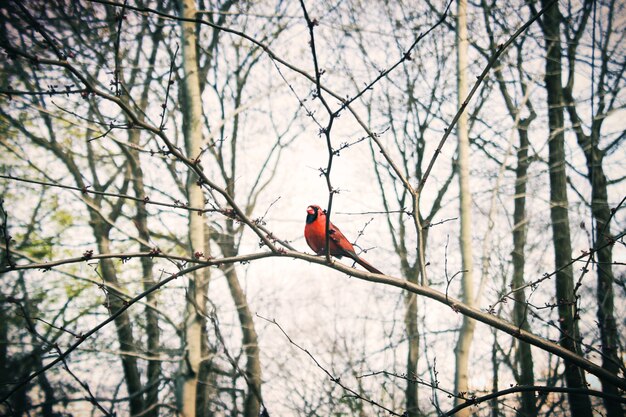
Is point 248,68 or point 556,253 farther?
point 248,68

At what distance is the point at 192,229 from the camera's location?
5.05 meters

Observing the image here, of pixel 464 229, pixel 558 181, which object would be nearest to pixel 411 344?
pixel 558 181

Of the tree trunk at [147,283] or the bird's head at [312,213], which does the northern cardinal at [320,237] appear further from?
the tree trunk at [147,283]

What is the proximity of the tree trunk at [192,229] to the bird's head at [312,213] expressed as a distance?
1.26 meters

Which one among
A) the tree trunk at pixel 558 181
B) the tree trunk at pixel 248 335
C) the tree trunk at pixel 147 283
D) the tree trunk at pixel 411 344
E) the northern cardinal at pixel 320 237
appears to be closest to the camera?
the northern cardinal at pixel 320 237

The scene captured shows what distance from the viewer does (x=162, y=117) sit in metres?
2.38

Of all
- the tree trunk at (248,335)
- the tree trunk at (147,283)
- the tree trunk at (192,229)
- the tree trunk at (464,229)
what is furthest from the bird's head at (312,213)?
the tree trunk at (248,335)

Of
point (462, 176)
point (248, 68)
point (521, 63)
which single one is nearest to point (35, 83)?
point (248, 68)

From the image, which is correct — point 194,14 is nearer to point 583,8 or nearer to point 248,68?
point 248,68

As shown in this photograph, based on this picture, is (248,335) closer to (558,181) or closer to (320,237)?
(320,237)

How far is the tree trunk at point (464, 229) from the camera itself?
4391 mm

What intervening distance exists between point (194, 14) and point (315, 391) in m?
8.36

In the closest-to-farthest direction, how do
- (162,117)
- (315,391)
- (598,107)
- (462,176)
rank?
(162,117), (462,176), (598,107), (315,391)

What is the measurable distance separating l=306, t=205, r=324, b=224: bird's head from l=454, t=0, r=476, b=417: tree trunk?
5.08 ft
